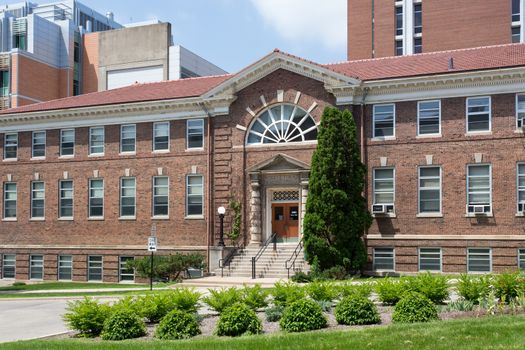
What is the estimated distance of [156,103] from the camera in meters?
37.2

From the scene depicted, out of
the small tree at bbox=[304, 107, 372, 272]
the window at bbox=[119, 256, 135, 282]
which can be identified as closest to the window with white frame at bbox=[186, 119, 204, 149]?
the window at bbox=[119, 256, 135, 282]

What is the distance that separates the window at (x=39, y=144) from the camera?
41.1 m

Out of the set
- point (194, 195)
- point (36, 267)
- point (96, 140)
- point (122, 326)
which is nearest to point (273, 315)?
point (122, 326)

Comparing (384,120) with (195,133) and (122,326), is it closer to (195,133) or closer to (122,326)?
(195,133)

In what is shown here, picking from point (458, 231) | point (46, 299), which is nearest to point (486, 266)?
point (458, 231)

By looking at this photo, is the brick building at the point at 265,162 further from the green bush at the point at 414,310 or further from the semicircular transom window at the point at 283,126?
the green bush at the point at 414,310

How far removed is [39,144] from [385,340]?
32.9 meters

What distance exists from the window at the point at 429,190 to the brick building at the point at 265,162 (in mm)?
61

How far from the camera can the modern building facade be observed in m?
68.8

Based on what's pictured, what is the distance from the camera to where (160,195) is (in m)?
37.7

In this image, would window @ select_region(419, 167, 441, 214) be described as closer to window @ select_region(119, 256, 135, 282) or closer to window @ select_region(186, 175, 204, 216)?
window @ select_region(186, 175, 204, 216)

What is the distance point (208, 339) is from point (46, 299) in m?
14.5

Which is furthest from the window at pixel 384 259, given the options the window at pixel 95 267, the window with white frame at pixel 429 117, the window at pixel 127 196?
the window at pixel 95 267

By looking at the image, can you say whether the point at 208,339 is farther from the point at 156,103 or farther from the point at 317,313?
the point at 156,103
